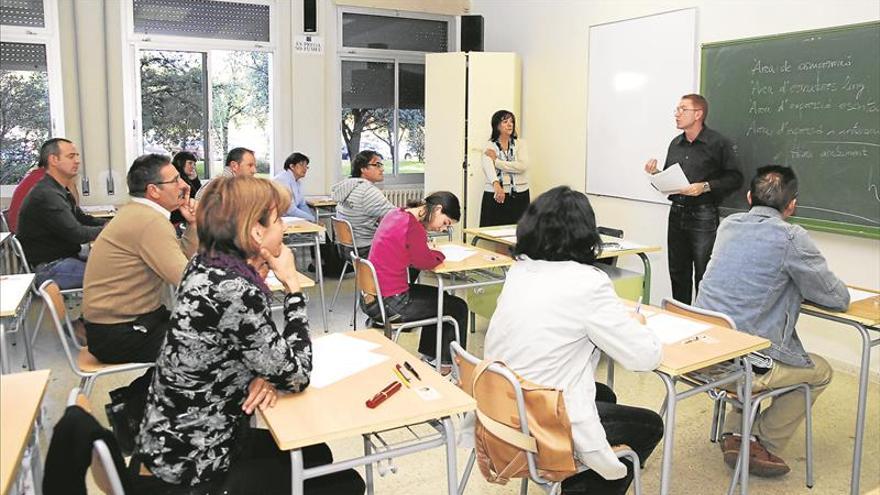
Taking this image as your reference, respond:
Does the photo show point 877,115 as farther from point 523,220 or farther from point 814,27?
point 523,220

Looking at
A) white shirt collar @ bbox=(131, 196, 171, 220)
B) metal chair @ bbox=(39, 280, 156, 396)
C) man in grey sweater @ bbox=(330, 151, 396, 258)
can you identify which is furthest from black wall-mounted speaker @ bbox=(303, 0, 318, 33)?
metal chair @ bbox=(39, 280, 156, 396)

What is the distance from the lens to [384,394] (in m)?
1.99

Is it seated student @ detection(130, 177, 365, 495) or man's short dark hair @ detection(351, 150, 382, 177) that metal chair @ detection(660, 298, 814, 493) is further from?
man's short dark hair @ detection(351, 150, 382, 177)

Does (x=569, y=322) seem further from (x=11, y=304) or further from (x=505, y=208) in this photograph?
(x=505, y=208)

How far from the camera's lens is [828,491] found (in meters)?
3.03

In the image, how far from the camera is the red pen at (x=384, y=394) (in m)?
1.94

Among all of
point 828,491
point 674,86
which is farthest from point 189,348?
point 674,86

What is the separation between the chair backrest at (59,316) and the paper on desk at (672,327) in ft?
7.44

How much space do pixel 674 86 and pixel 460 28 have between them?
3021 millimetres

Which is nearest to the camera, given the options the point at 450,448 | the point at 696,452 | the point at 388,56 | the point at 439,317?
the point at 450,448

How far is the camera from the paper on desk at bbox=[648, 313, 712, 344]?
261 cm

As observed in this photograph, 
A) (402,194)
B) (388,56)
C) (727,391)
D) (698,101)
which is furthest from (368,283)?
(388,56)

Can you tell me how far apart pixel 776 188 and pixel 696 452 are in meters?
1.28

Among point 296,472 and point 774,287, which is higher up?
point 774,287
